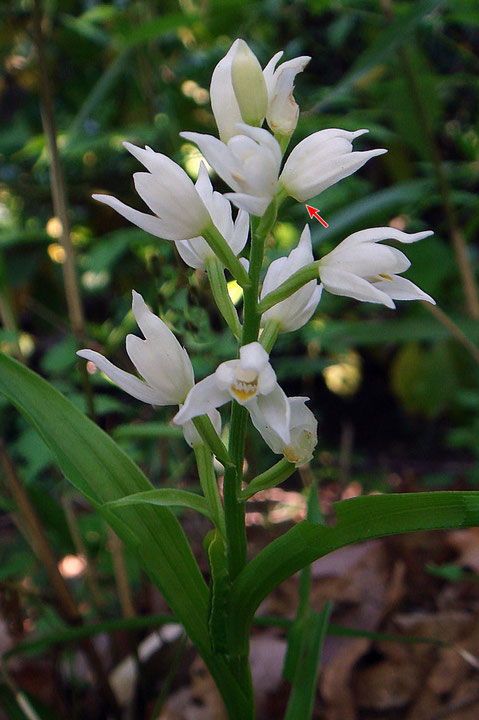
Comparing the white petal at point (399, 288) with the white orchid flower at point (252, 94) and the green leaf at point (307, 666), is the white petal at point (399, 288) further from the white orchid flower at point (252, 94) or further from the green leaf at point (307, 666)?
the green leaf at point (307, 666)

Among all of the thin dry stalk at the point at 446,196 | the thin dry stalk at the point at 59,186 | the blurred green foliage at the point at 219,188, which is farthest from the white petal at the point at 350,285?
the thin dry stalk at the point at 446,196

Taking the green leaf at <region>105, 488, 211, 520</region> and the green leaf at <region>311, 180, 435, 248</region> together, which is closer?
the green leaf at <region>105, 488, 211, 520</region>

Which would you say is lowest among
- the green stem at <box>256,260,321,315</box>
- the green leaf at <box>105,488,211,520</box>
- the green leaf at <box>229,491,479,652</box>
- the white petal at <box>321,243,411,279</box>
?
the green leaf at <box>229,491,479,652</box>

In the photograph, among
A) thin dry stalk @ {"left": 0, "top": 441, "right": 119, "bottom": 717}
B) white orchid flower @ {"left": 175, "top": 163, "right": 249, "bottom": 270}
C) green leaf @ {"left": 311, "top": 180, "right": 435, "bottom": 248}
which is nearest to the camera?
white orchid flower @ {"left": 175, "top": 163, "right": 249, "bottom": 270}

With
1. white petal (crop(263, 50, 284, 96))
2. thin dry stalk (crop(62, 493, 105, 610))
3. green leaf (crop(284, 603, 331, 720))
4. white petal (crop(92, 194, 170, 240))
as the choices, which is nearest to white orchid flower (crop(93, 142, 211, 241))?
white petal (crop(92, 194, 170, 240))

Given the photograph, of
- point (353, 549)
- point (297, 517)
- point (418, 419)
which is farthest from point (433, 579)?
point (418, 419)

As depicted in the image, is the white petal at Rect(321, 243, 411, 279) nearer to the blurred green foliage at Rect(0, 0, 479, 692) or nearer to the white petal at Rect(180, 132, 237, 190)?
the white petal at Rect(180, 132, 237, 190)

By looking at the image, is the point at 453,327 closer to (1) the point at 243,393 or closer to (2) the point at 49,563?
(1) the point at 243,393
